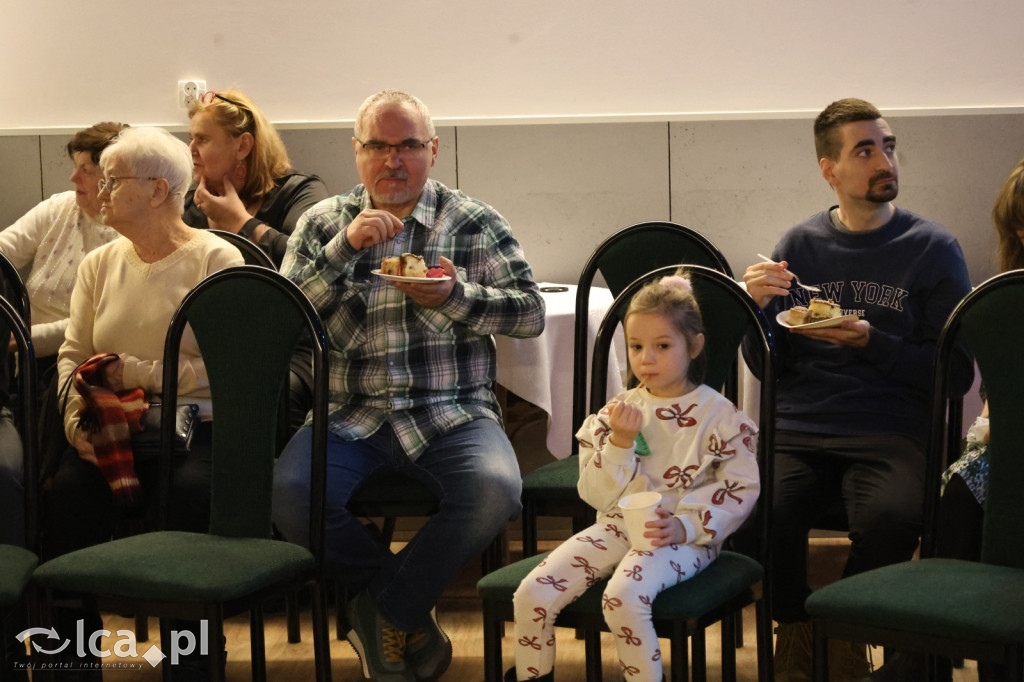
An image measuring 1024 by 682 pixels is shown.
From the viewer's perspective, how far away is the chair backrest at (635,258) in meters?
2.72

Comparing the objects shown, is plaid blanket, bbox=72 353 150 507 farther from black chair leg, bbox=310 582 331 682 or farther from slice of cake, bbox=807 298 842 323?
slice of cake, bbox=807 298 842 323

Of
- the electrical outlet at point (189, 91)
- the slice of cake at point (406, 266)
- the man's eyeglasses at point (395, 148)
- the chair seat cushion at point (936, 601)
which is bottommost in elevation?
the chair seat cushion at point (936, 601)

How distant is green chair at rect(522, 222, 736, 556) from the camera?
258cm

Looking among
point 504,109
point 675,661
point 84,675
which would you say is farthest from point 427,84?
point 675,661

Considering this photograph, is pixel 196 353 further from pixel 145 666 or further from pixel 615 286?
pixel 615 286

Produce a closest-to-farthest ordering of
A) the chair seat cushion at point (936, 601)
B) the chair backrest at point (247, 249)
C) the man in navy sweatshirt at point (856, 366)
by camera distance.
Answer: the chair seat cushion at point (936, 601) < the man in navy sweatshirt at point (856, 366) < the chair backrest at point (247, 249)

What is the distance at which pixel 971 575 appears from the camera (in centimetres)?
191

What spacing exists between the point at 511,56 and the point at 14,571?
255 centimetres

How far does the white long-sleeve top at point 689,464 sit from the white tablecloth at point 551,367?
3.02 feet

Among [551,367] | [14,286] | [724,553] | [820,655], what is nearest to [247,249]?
[14,286]

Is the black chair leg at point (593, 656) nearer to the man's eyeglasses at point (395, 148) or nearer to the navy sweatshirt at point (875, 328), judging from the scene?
the navy sweatshirt at point (875, 328)

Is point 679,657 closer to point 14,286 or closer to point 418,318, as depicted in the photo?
point 418,318

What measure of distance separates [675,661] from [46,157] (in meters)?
3.21

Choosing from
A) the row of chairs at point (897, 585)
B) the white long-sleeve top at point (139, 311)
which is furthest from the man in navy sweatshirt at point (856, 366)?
the white long-sleeve top at point (139, 311)
